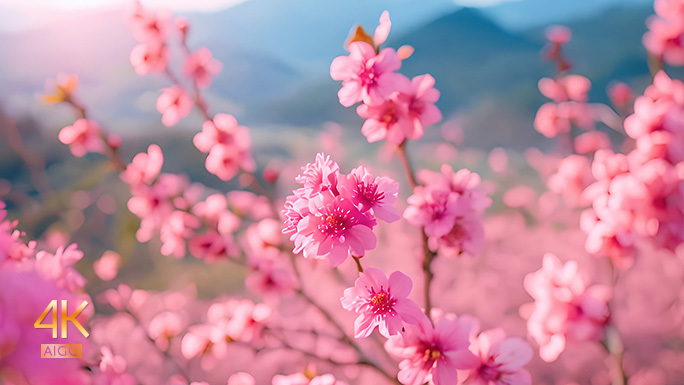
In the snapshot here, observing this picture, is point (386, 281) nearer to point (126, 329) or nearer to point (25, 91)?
point (126, 329)

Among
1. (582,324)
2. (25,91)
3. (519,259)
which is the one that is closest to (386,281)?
(582,324)

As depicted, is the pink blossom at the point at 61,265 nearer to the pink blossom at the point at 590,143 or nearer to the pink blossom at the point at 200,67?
the pink blossom at the point at 200,67

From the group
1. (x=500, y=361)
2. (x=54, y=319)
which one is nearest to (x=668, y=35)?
(x=500, y=361)

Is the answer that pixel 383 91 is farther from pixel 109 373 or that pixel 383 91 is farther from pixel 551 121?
pixel 551 121

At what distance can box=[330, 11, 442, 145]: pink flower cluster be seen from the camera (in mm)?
406

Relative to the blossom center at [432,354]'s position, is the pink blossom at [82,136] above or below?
above

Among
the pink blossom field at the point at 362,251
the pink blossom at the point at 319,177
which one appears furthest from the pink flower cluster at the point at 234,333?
the pink blossom at the point at 319,177

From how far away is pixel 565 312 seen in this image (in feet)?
1.63

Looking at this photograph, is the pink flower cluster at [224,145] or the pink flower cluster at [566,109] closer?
the pink flower cluster at [224,145]

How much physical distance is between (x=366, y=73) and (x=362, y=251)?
0.60 ft

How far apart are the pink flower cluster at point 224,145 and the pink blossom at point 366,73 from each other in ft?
1.20

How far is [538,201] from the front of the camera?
73.1 inches

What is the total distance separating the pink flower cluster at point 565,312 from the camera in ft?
1.61

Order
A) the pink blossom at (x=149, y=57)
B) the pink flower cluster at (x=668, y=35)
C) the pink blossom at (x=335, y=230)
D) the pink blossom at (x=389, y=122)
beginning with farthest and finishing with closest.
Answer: the pink flower cluster at (x=668, y=35), the pink blossom at (x=149, y=57), the pink blossom at (x=389, y=122), the pink blossom at (x=335, y=230)
